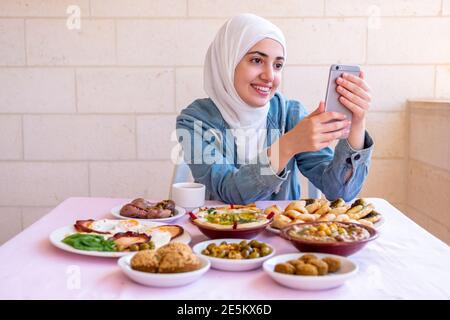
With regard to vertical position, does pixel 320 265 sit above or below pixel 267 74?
below

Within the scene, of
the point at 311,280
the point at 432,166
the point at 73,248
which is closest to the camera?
the point at 311,280

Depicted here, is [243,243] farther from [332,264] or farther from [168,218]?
[168,218]

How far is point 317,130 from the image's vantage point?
1.42 m

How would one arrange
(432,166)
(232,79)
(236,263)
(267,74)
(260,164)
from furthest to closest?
(432,166)
(232,79)
(267,74)
(260,164)
(236,263)

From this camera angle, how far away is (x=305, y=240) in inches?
40.6

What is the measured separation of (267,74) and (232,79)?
0.16 metres

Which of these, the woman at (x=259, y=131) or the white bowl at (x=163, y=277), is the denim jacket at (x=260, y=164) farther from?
the white bowl at (x=163, y=277)

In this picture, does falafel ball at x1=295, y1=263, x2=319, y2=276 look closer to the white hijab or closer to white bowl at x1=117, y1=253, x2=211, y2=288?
white bowl at x1=117, y1=253, x2=211, y2=288

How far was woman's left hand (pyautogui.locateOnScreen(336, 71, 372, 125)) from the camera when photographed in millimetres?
1416

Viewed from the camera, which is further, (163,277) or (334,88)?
(334,88)


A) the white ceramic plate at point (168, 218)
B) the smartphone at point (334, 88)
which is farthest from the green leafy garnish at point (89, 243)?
the smartphone at point (334, 88)

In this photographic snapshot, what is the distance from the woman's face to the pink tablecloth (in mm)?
773

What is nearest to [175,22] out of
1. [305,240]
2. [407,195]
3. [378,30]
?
[378,30]

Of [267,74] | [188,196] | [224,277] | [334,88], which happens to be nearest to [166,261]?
[224,277]
